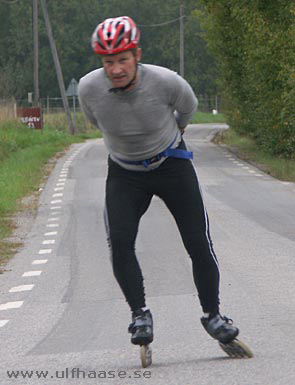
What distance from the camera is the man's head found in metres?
5.88

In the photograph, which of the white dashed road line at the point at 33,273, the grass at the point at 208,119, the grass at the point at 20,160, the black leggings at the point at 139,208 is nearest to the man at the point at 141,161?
the black leggings at the point at 139,208

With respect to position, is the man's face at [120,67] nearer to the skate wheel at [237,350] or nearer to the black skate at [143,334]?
the black skate at [143,334]

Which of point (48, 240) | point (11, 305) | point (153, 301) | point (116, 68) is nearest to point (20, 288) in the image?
point (11, 305)

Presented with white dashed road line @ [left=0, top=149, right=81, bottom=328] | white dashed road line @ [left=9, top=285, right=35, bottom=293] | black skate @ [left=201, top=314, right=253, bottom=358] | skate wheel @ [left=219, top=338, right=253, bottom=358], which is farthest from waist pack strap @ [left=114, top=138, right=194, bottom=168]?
white dashed road line @ [left=9, top=285, right=35, bottom=293]

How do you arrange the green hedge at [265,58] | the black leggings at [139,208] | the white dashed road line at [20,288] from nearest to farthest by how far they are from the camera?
1. the black leggings at [139,208]
2. the white dashed road line at [20,288]
3. the green hedge at [265,58]

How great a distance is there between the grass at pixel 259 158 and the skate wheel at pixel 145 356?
18.7 m

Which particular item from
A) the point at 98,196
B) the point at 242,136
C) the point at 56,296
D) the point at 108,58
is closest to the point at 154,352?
the point at 108,58

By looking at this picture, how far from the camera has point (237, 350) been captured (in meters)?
6.18

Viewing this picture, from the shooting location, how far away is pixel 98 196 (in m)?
21.2

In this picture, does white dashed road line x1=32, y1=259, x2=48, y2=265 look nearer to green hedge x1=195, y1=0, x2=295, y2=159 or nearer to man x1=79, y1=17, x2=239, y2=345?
man x1=79, y1=17, x2=239, y2=345

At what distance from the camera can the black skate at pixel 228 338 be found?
6.17 m

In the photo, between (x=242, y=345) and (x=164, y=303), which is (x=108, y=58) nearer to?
(x=242, y=345)

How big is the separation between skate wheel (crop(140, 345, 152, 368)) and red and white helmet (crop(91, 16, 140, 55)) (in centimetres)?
159

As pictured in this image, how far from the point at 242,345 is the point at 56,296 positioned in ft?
12.6
